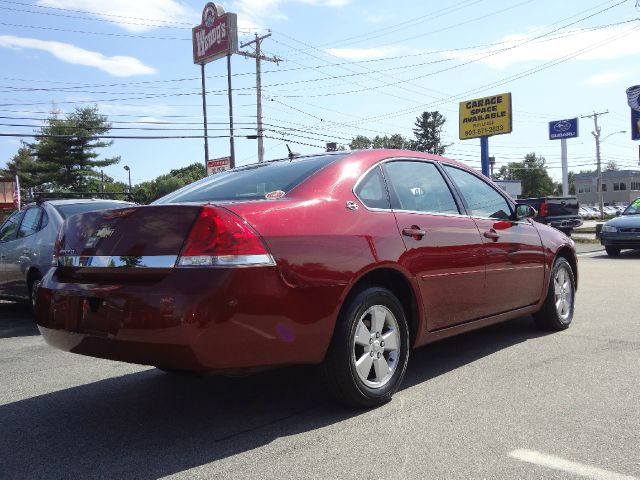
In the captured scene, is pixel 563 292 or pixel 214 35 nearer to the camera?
pixel 563 292

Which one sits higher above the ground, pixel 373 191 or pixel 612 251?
pixel 373 191

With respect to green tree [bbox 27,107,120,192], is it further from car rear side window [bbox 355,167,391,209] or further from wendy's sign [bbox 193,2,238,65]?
car rear side window [bbox 355,167,391,209]

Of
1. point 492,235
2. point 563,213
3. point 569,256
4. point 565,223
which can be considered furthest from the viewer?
point 563,213

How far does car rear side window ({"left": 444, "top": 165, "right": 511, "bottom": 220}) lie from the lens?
481cm

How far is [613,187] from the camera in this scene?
10350cm

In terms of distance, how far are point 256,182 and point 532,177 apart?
4650 inches

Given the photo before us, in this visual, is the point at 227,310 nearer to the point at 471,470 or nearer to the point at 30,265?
the point at 471,470

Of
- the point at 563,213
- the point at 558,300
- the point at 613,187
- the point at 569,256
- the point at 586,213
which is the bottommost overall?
the point at 558,300

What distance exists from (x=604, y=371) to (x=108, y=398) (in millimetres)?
3543

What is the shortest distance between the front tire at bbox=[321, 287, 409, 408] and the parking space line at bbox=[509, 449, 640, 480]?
928 mm

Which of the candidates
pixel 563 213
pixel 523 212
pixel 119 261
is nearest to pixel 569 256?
pixel 523 212

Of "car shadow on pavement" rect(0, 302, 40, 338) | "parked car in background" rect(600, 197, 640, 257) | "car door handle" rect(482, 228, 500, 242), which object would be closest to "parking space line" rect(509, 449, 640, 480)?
"car door handle" rect(482, 228, 500, 242)

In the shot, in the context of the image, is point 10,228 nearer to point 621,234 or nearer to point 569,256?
point 569,256

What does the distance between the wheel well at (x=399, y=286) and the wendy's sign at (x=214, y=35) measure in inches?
1285
